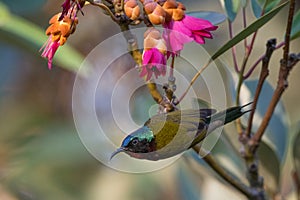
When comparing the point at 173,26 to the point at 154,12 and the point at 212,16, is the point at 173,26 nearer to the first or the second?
the point at 154,12

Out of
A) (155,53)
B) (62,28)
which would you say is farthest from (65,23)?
(155,53)

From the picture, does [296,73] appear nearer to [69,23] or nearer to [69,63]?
[69,63]

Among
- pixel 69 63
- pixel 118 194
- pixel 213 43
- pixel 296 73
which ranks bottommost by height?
pixel 118 194

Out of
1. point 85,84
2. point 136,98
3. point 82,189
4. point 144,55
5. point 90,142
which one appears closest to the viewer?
point 144,55

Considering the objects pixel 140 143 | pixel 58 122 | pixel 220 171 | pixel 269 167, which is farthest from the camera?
pixel 58 122

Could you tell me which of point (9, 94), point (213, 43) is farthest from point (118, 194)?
point (213, 43)

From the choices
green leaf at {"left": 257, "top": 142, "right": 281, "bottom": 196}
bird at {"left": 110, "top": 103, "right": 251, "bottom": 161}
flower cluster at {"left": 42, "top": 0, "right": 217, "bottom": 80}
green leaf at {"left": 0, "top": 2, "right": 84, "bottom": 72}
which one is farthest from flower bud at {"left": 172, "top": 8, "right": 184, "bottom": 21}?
green leaf at {"left": 0, "top": 2, "right": 84, "bottom": 72}
